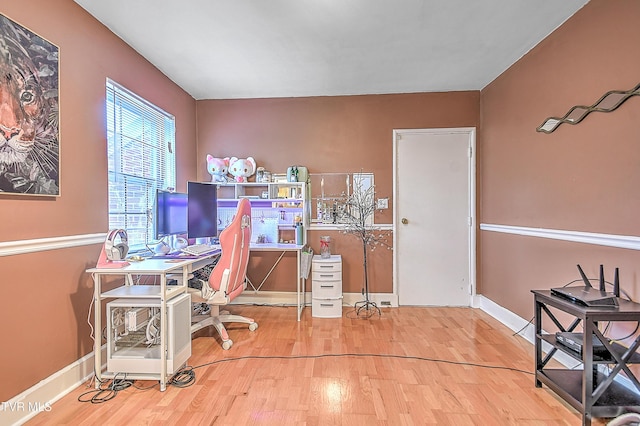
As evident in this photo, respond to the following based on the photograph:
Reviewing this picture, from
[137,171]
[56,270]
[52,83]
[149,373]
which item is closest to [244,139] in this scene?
[137,171]

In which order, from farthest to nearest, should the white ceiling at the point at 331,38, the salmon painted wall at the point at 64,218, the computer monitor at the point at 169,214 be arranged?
the computer monitor at the point at 169,214
the white ceiling at the point at 331,38
the salmon painted wall at the point at 64,218

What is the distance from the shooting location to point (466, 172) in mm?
3734

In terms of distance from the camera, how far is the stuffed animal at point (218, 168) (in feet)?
12.2

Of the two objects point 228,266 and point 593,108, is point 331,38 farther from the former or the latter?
point 228,266

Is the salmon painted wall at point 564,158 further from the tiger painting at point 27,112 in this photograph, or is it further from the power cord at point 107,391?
the tiger painting at point 27,112

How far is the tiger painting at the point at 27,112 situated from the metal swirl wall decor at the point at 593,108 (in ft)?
11.1

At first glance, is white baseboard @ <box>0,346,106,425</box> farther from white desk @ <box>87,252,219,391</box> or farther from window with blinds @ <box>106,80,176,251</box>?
window with blinds @ <box>106,80,176,251</box>

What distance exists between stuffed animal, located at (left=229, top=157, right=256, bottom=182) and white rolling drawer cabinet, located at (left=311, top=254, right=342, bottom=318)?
1.32m

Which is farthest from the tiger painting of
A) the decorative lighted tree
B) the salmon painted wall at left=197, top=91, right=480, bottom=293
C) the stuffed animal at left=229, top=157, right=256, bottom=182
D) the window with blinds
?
the decorative lighted tree

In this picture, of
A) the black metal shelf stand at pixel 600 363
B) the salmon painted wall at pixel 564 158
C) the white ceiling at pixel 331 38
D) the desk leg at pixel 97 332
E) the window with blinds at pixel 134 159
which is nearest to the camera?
the black metal shelf stand at pixel 600 363

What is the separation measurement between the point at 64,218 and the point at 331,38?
2301mm

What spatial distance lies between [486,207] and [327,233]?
72.3 inches

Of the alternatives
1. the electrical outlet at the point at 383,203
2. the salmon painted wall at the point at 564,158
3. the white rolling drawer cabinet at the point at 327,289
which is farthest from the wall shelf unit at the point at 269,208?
the salmon painted wall at the point at 564,158

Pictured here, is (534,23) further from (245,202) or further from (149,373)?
(149,373)
